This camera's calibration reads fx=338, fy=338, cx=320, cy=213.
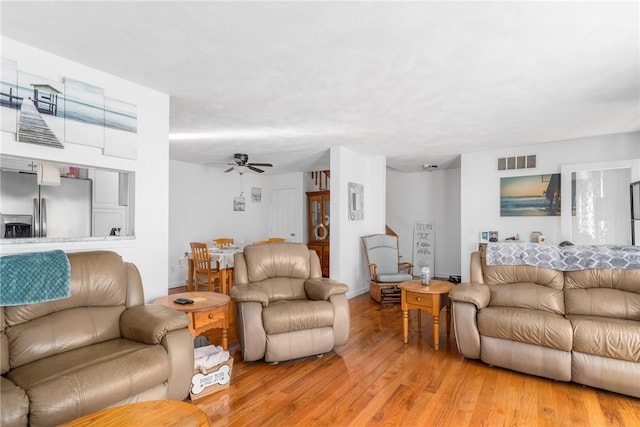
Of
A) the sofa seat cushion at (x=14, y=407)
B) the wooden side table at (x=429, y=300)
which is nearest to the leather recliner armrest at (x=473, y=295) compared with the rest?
the wooden side table at (x=429, y=300)

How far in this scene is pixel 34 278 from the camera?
203 cm

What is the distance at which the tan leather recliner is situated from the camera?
9.41 ft

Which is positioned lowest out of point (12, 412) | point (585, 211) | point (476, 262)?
point (12, 412)

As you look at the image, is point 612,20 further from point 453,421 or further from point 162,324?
point 162,324

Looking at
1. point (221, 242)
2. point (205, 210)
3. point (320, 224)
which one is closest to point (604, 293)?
point (320, 224)

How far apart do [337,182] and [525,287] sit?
2965 millimetres

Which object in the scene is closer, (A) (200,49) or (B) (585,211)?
(A) (200,49)

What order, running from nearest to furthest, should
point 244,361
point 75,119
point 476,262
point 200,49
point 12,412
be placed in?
point 12,412, point 200,49, point 75,119, point 244,361, point 476,262

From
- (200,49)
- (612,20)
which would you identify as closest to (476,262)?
(612,20)

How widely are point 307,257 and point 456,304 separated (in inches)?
60.7

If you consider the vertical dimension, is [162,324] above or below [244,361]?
above

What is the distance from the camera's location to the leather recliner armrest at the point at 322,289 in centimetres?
318

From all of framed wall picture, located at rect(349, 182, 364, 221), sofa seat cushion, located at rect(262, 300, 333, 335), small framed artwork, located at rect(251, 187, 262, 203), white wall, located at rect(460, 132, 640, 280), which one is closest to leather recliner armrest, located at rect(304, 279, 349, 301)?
sofa seat cushion, located at rect(262, 300, 333, 335)

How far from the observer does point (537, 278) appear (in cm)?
314
